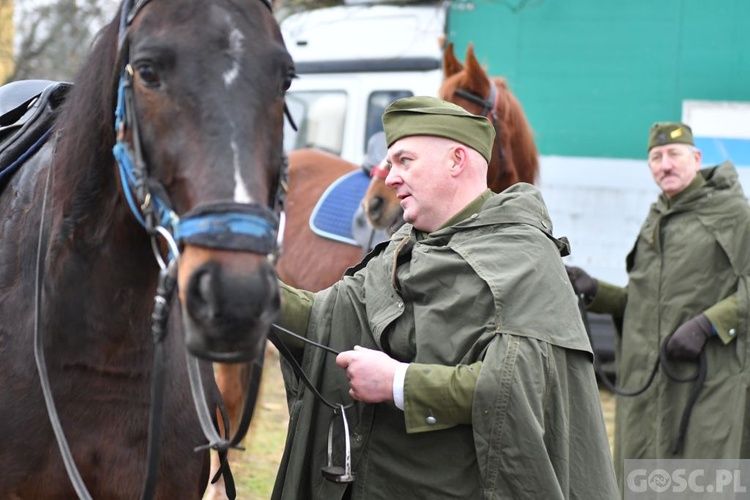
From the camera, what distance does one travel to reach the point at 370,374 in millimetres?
2617

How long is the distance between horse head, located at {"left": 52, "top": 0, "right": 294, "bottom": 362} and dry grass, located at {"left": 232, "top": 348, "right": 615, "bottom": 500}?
12.4 feet

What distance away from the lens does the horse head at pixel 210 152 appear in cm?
188

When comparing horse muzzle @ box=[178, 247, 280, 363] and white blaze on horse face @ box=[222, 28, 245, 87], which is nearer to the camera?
horse muzzle @ box=[178, 247, 280, 363]

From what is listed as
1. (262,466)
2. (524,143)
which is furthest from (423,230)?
(262,466)

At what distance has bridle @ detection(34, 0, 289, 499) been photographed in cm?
189

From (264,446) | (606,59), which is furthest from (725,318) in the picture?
(606,59)

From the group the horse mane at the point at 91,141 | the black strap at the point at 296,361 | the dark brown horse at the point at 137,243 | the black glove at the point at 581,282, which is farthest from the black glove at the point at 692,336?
the horse mane at the point at 91,141

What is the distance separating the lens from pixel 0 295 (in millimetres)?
2607

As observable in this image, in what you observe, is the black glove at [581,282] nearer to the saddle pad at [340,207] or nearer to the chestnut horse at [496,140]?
the chestnut horse at [496,140]

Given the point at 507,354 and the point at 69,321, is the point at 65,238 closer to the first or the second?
the point at 69,321

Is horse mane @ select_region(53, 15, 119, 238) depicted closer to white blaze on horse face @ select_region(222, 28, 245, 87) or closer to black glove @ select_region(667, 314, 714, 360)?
white blaze on horse face @ select_region(222, 28, 245, 87)

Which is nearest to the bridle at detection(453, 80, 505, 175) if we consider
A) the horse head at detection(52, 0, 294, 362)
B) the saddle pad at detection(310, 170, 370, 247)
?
the saddle pad at detection(310, 170, 370, 247)

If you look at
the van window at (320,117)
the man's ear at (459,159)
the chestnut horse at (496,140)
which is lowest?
the van window at (320,117)

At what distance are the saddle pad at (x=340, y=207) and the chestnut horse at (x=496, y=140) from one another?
64 centimetres
